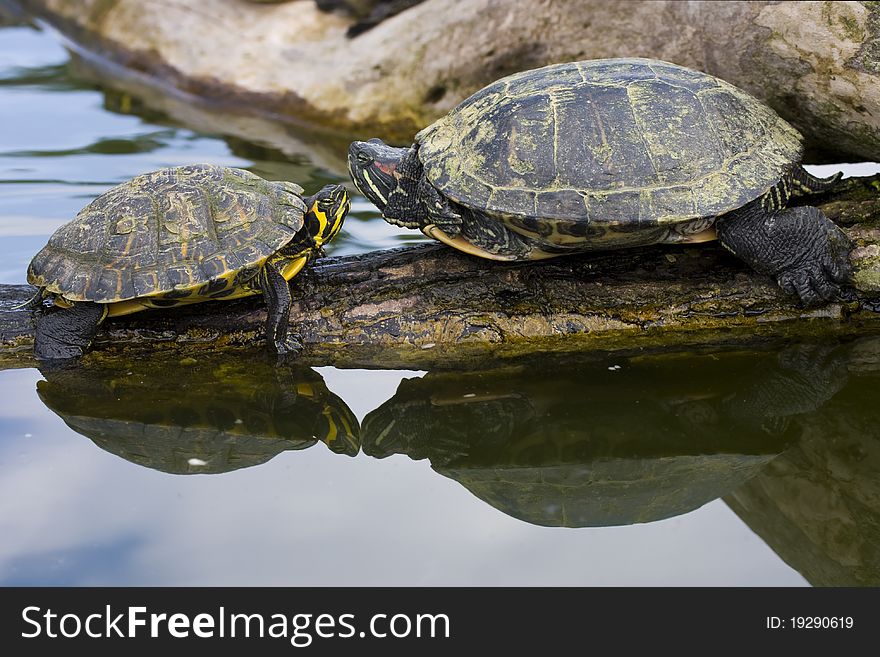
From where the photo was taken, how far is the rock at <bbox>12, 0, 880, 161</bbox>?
5566 mm

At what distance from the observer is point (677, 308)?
5.03 m

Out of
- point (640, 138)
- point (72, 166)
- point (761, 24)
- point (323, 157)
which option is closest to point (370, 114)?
point (323, 157)

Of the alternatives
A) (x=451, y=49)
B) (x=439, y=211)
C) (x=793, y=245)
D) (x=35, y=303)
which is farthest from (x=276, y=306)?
(x=451, y=49)

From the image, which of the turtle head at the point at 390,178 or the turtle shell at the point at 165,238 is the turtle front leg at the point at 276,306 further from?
the turtle head at the point at 390,178

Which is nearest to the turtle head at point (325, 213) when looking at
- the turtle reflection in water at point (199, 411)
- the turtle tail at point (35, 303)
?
the turtle reflection in water at point (199, 411)

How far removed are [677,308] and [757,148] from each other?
38.6 inches

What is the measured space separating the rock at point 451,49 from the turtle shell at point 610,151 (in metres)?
0.74

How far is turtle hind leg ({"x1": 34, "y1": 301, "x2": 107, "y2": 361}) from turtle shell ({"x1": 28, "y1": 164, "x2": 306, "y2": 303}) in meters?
0.16

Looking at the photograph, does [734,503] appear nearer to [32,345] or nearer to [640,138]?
[640,138]

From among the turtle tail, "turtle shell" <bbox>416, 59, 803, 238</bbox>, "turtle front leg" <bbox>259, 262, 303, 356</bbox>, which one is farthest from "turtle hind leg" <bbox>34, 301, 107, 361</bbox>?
"turtle shell" <bbox>416, 59, 803, 238</bbox>

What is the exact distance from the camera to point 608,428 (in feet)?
14.3

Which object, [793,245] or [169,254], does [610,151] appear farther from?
[169,254]
